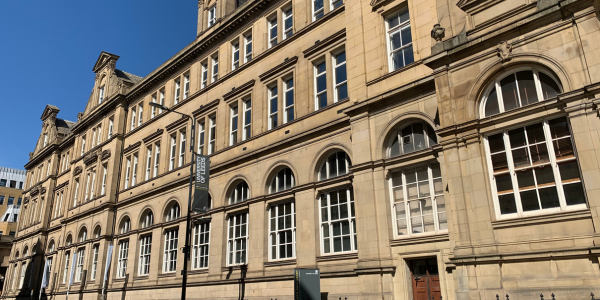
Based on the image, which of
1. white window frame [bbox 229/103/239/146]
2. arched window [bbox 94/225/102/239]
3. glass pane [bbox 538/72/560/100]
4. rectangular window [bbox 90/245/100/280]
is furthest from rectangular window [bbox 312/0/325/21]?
rectangular window [bbox 90/245/100/280]

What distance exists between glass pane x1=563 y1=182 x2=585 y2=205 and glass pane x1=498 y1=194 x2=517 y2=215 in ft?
4.14

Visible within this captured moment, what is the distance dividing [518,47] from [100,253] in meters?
31.7

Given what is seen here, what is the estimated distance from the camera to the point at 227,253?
23.7 m

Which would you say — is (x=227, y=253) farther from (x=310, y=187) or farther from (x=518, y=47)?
(x=518, y=47)

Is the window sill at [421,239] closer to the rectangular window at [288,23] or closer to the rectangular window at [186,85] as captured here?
the rectangular window at [288,23]

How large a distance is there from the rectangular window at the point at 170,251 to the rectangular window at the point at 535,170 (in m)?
20.7

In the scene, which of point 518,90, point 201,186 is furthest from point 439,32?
point 201,186

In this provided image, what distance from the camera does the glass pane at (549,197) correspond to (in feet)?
37.4

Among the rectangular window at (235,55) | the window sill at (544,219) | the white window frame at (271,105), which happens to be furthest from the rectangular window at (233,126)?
the window sill at (544,219)

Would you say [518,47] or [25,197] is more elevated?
[25,197]

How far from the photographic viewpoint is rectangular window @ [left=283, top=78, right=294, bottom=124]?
22.6 meters

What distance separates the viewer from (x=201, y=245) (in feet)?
83.7

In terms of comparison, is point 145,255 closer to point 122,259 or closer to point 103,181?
point 122,259

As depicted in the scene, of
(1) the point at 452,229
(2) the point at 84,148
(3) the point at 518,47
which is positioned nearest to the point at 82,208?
(2) the point at 84,148
